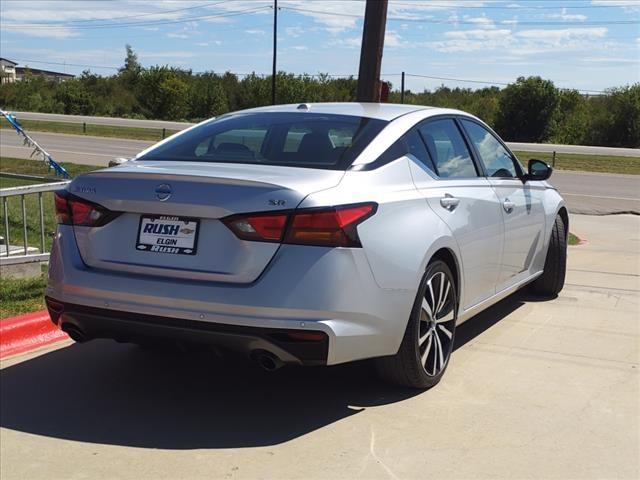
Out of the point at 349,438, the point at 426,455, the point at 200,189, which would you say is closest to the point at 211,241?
the point at 200,189

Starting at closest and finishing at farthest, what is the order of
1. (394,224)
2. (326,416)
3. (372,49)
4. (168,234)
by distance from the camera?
(168,234), (394,224), (326,416), (372,49)

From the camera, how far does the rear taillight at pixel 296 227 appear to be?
369 cm

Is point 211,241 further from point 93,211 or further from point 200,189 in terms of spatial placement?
point 93,211

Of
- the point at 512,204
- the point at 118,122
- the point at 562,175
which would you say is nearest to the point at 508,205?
the point at 512,204

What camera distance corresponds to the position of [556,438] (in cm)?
395

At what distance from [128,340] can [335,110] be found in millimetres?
2003

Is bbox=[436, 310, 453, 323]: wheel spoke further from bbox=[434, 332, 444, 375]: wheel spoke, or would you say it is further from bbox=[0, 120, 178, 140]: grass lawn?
bbox=[0, 120, 178, 140]: grass lawn

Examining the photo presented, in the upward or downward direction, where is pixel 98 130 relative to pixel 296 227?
downward

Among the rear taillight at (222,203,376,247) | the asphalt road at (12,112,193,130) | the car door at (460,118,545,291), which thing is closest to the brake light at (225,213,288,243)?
the rear taillight at (222,203,376,247)

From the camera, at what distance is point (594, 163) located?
31.3 m

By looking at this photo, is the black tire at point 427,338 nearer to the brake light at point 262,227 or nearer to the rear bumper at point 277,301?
the rear bumper at point 277,301

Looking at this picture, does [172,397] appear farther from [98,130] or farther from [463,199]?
[98,130]

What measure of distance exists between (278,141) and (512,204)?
1.95m

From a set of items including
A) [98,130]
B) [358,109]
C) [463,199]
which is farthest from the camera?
[98,130]
